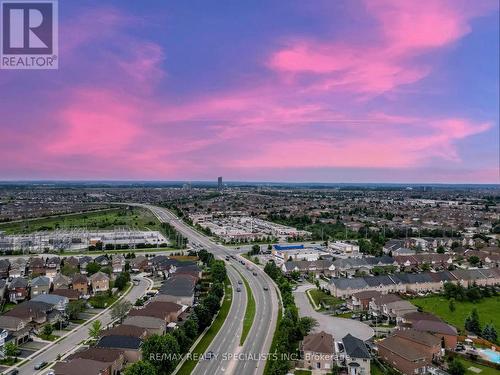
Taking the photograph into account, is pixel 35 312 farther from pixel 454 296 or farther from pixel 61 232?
pixel 61 232

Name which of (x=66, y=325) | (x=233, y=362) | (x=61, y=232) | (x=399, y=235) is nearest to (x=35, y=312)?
(x=66, y=325)

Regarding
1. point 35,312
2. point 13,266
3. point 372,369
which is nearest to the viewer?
point 372,369

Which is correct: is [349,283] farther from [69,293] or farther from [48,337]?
[48,337]

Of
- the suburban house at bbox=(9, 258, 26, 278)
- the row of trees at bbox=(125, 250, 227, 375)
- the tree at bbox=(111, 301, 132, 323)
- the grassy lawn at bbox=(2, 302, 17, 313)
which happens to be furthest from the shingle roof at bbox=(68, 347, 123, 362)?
the suburban house at bbox=(9, 258, 26, 278)

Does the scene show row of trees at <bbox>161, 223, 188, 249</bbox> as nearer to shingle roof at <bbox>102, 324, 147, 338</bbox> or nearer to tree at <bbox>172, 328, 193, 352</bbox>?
shingle roof at <bbox>102, 324, 147, 338</bbox>

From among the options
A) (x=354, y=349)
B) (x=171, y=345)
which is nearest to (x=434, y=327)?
(x=354, y=349)

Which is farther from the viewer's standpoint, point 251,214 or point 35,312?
point 251,214

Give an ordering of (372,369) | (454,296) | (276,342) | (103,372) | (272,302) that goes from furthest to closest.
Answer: (454,296) → (272,302) → (276,342) → (372,369) → (103,372)
